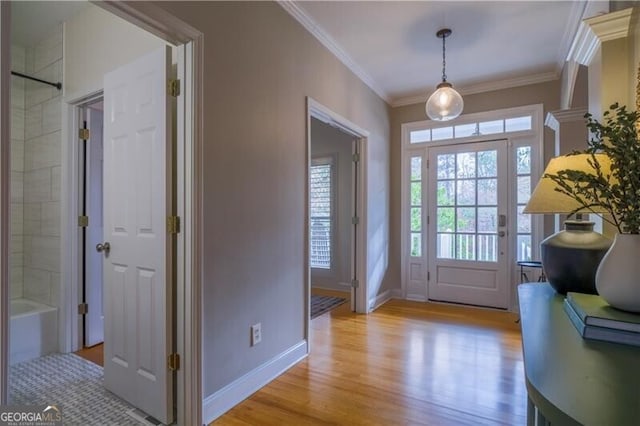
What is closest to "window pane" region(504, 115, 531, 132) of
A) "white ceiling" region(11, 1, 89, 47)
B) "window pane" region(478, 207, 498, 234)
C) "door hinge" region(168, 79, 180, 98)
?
"window pane" region(478, 207, 498, 234)

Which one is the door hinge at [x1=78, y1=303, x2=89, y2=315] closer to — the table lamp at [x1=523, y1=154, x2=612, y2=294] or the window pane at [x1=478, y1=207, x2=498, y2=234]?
the table lamp at [x1=523, y1=154, x2=612, y2=294]

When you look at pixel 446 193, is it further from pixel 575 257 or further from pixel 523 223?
pixel 575 257

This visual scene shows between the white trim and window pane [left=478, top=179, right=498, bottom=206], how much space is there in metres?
4.15

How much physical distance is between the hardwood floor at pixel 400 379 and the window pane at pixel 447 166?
1.75m

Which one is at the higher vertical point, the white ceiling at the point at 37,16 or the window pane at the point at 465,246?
the white ceiling at the point at 37,16

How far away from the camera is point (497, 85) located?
13.0 ft

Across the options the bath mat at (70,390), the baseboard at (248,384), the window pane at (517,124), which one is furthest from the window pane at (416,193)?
the bath mat at (70,390)

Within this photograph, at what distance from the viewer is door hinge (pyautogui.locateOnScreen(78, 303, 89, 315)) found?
280 centimetres

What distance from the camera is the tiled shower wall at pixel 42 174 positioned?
2.82 metres

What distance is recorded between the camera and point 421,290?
444cm

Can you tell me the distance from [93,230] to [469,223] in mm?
3934

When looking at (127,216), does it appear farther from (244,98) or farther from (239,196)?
(244,98)

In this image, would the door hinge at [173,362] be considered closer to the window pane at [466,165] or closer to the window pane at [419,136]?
the window pane at [466,165]

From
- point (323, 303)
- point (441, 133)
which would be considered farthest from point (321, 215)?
point (441, 133)
